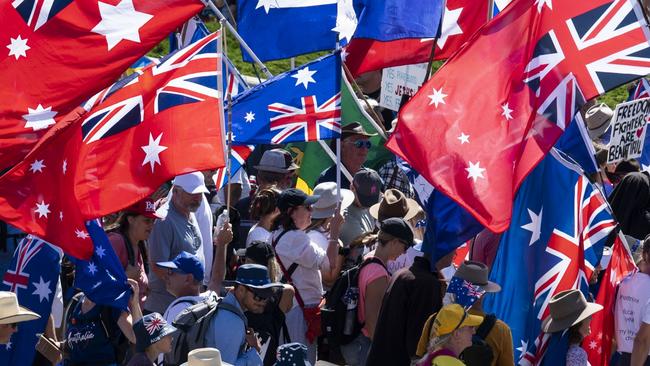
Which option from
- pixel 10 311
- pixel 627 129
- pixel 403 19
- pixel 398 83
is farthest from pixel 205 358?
pixel 398 83

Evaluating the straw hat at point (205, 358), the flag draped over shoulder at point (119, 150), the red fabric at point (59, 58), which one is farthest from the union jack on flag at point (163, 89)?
the straw hat at point (205, 358)

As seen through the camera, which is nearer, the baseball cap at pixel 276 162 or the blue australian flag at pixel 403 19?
the blue australian flag at pixel 403 19

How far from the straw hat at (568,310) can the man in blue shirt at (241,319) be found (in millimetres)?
1728

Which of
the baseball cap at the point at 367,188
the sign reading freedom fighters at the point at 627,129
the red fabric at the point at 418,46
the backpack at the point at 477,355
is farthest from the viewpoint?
the sign reading freedom fighters at the point at 627,129

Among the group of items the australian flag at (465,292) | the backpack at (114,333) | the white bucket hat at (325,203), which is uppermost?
the white bucket hat at (325,203)

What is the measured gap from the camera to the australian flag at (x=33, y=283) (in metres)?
9.20

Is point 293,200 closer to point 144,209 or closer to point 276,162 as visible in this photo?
point 144,209

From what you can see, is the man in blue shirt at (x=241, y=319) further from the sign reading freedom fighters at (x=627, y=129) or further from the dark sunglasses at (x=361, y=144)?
the sign reading freedom fighters at (x=627, y=129)

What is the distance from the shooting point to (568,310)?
892 centimetres

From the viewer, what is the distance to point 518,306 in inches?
367

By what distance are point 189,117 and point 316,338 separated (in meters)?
2.06

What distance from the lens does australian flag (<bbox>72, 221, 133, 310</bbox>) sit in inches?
352

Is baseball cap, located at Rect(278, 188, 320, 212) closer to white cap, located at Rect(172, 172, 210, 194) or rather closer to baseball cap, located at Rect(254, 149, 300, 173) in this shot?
white cap, located at Rect(172, 172, 210, 194)

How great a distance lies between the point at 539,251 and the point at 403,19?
2.99m
